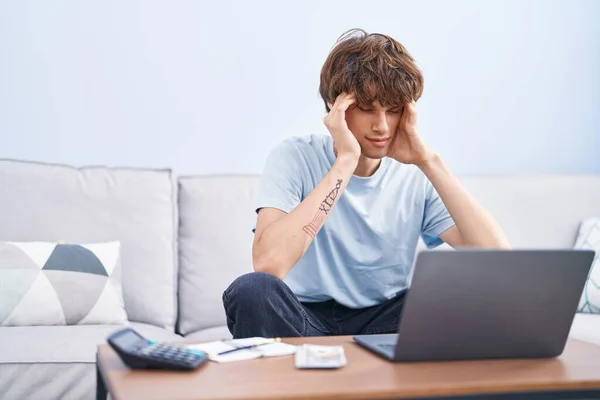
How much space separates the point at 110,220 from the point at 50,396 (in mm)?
652

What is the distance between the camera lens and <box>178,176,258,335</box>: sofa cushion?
2.48 m

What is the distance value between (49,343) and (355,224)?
0.79 metres

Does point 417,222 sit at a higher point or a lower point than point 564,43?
lower

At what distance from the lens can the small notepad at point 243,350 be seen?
50.9 inches

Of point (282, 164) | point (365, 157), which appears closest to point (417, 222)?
point (365, 157)

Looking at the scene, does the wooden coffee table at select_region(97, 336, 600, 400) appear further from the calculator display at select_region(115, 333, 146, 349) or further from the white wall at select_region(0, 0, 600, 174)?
the white wall at select_region(0, 0, 600, 174)

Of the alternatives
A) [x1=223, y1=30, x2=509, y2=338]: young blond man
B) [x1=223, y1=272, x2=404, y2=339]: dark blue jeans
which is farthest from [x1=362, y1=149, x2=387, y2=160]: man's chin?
[x1=223, y1=272, x2=404, y2=339]: dark blue jeans

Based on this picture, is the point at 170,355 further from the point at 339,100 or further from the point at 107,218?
the point at 107,218

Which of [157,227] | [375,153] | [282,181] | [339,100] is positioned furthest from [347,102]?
[157,227]

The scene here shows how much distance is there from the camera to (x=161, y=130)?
9.14 feet

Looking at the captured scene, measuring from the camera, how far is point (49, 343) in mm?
1992

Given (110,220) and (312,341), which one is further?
(110,220)

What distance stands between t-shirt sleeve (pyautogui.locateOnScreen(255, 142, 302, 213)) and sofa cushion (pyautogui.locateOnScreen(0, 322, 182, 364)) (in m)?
0.53

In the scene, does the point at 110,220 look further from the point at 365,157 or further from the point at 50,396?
the point at 365,157
